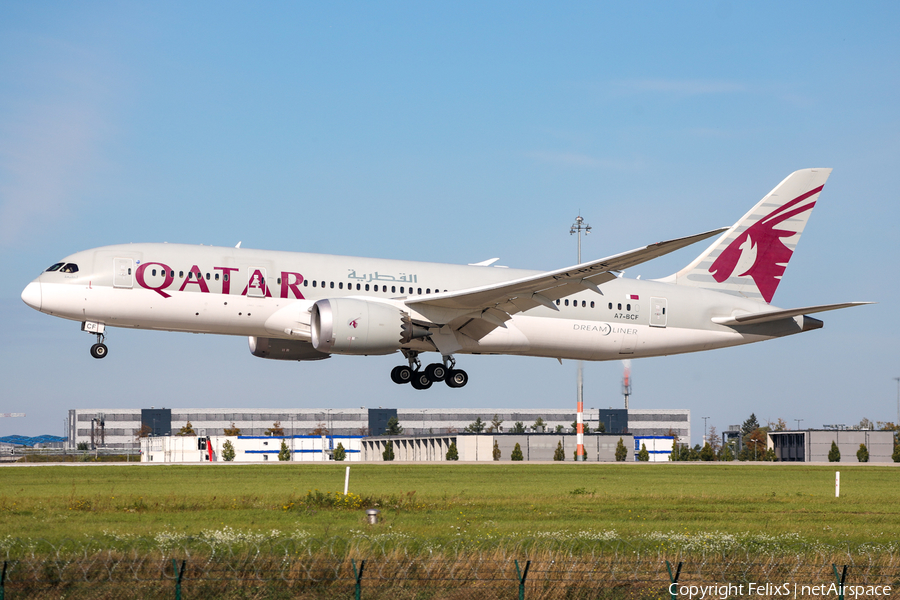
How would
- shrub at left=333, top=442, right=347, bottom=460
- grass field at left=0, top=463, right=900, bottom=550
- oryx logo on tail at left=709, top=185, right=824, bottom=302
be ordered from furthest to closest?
shrub at left=333, top=442, right=347, bottom=460 < oryx logo on tail at left=709, top=185, right=824, bottom=302 < grass field at left=0, top=463, right=900, bottom=550

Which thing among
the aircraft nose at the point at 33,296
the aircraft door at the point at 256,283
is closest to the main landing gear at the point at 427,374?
the aircraft door at the point at 256,283

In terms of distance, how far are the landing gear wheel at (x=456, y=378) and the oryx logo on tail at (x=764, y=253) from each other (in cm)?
1296

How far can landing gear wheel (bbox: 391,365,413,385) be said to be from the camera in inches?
1598

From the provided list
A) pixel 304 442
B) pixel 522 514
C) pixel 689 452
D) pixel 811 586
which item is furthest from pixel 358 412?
pixel 811 586

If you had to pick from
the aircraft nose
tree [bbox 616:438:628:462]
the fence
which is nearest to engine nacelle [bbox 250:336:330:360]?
the aircraft nose

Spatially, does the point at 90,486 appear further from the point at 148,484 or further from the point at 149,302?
the point at 149,302

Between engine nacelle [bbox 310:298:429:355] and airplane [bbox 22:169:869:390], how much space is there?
0.05 m

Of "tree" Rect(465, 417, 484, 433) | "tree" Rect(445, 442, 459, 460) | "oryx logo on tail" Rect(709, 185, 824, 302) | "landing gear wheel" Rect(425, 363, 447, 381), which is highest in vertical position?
"oryx logo on tail" Rect(709, 185, 824, 302)

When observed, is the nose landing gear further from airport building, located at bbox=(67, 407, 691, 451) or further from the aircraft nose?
airport building, located at bbox=(67, 407, 691, 451)

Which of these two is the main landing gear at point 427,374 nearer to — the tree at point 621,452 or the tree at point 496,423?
the tree at point 621,452

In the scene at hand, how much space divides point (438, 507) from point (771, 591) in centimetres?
1286

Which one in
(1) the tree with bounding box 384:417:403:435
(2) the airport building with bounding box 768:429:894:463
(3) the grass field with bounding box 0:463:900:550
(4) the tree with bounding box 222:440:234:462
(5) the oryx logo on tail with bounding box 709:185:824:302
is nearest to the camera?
(3) the grass field with bounding box 0:463:900:550

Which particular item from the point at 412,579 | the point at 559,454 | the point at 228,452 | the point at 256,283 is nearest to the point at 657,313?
the point at 256,283

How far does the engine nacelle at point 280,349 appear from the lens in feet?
134
